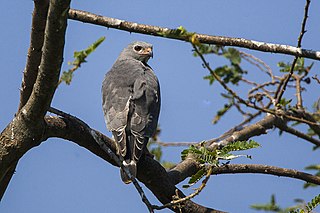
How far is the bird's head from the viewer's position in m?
7.66

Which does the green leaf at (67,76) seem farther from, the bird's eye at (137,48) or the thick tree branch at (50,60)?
the bird's eye at (137,48)

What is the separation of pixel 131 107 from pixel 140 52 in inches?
76.8

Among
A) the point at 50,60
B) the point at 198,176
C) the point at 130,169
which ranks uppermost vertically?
the point at 50,60

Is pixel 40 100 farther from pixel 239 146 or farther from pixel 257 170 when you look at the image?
pixel 257 170

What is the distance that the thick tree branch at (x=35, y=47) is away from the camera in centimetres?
429

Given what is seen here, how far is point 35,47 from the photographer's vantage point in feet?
14.7

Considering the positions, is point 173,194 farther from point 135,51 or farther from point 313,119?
point 135,51

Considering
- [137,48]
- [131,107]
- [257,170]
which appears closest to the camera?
[257,170]

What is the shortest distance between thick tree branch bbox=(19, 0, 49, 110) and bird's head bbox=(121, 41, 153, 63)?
3.04 metres

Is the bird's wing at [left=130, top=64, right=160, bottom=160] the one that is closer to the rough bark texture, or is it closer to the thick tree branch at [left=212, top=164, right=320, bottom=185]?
the rough bark texture

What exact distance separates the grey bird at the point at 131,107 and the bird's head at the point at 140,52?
76 cm

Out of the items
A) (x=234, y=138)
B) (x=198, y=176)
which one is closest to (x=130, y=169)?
(x=198, y=176)

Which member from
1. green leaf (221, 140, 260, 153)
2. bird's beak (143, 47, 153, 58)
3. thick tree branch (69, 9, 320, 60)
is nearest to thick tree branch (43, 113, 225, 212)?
green leaf (221, 140, 260, 153)

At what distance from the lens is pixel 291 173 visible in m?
5.45
